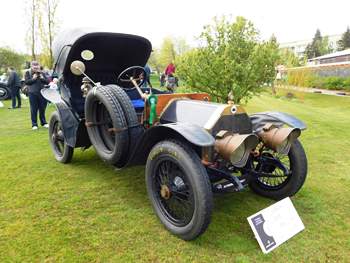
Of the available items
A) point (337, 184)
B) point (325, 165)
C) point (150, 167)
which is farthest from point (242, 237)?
point (325, 165)

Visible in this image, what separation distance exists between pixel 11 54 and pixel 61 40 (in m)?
30.9

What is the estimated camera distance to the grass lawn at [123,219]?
2535 millimetres

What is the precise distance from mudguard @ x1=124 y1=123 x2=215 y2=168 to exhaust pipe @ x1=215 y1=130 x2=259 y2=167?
0.15 metres

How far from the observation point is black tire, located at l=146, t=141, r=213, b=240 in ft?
8.03

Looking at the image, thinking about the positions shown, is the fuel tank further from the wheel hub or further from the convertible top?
the convertible top

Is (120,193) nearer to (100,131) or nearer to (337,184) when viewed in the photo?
(100,131)

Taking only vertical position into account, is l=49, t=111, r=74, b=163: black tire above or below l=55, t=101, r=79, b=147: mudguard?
below

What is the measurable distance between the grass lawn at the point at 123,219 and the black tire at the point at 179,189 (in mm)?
159

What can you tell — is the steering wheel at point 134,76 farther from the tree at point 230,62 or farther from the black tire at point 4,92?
the black tire at point 4,92

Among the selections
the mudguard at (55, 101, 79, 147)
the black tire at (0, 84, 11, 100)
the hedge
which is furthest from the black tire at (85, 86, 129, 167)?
the hedge

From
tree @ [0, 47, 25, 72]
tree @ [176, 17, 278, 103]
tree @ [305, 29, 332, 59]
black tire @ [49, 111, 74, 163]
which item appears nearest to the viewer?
black tire @ [49, 111, 74, 163]

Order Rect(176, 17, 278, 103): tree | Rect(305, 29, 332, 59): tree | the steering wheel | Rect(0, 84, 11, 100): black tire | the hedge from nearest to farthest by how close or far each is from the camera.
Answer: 1. the steering wheel
2. Rect(176, 17, 278, 103): tree
3. Rect(0, 84, 11, 100): black tire
4. the hedge
5. Rect(305, 29, 332, 59): tree

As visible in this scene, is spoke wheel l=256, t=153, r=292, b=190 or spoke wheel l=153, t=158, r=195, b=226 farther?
spoke wheel l=256, t=153, r=292, b=190

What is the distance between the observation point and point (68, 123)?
4.25 m
